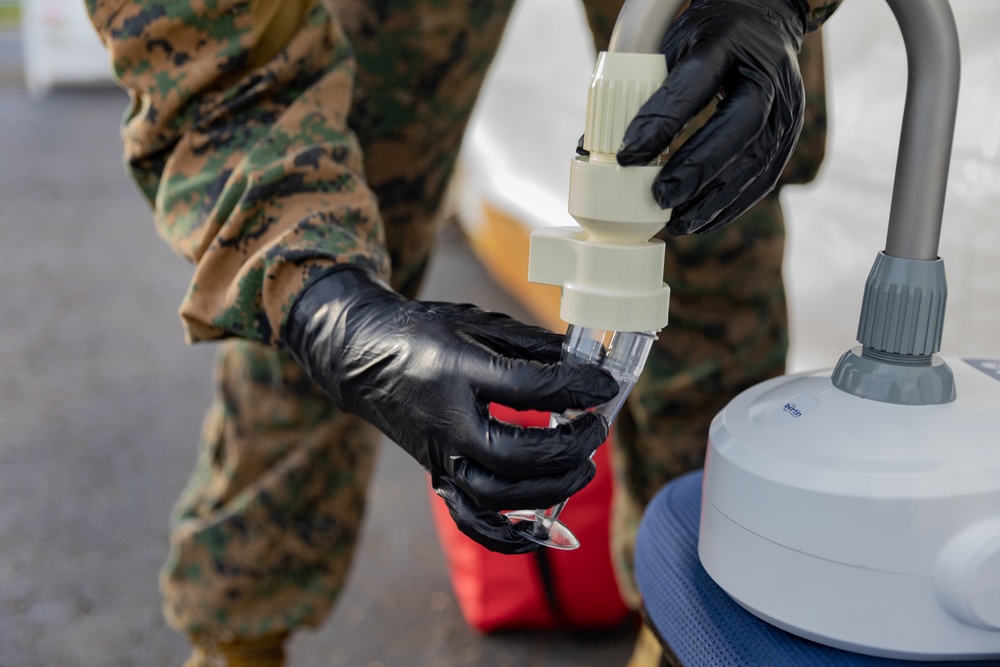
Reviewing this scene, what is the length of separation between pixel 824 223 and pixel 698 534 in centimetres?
78

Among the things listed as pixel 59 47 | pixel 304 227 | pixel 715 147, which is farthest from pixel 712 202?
pixel 59 47

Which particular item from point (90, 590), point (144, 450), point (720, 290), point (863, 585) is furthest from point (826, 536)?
point (144, 450)

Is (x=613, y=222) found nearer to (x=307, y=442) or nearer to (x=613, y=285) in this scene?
(x=613, y=285)

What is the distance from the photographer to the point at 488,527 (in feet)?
1.72

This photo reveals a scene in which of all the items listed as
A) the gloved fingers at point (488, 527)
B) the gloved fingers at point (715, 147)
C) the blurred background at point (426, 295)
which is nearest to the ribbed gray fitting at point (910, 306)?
the gloved fingers at point (715, 147)

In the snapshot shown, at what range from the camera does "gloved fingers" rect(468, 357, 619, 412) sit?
1.55ft

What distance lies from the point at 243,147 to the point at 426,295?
75.4 inches

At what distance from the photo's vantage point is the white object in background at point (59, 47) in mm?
5934

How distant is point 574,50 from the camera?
1.83 meters

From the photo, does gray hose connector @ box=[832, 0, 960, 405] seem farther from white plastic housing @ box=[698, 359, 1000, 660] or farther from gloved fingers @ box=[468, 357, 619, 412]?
gloved fingers @ box=[468, 357, 619, 412]

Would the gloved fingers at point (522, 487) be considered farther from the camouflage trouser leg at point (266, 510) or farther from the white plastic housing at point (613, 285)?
the camouflage trouser leg at point (266, 510)

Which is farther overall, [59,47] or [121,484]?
[59,47]

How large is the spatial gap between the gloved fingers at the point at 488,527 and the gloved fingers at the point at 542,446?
4 centimetres

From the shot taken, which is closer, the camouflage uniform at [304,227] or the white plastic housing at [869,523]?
the white plastic housing at [869,523]
